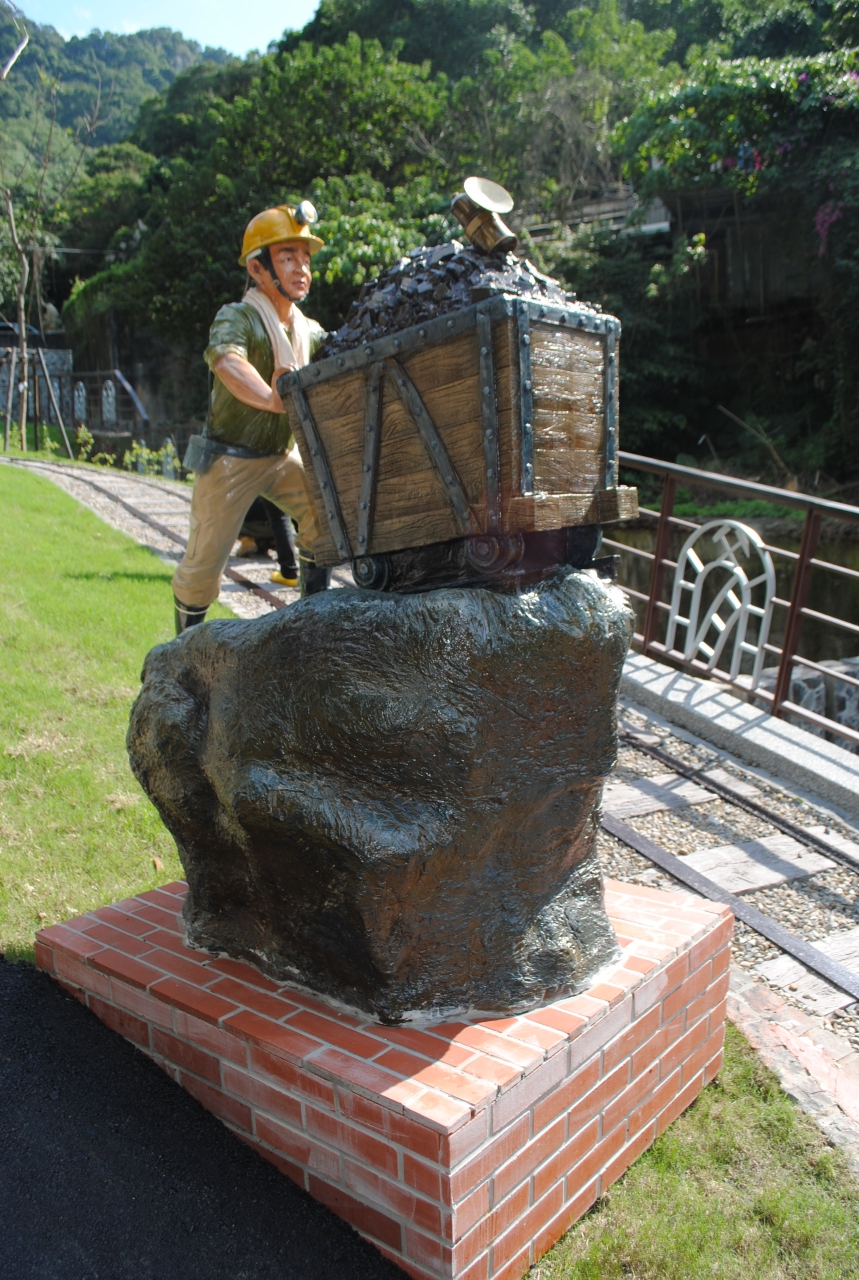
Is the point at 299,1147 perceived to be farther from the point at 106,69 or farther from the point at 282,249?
the point at 106,69

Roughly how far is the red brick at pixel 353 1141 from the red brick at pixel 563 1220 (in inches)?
18.0

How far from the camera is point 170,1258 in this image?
2.17 metres

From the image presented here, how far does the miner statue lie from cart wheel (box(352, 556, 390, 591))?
1.04 m

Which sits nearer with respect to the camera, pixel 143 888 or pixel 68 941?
pixel 68 941

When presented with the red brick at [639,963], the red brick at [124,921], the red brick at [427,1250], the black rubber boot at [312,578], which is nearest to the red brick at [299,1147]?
the red brick at [427,1250]

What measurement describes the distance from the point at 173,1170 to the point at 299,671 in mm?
1234

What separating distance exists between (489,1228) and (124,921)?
4.86 ft

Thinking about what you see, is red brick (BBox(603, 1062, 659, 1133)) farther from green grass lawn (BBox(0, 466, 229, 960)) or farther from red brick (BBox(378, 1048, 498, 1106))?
green grass lawn (BBox(0, 466, 229, 960))

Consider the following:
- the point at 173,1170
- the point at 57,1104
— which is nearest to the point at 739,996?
the point at 173,1170

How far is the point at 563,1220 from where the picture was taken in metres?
2.39

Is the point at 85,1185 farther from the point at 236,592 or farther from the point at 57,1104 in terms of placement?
the point at 236,592

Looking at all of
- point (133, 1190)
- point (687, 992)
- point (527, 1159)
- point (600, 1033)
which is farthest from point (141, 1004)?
point (687, 992)

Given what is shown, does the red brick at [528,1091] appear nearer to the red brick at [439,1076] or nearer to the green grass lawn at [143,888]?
the red brick at [439,1076]

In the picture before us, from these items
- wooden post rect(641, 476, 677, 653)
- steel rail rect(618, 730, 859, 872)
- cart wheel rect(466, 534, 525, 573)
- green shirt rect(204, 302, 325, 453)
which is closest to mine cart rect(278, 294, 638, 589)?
cart wheel rect(466, 534, 525, 573)
